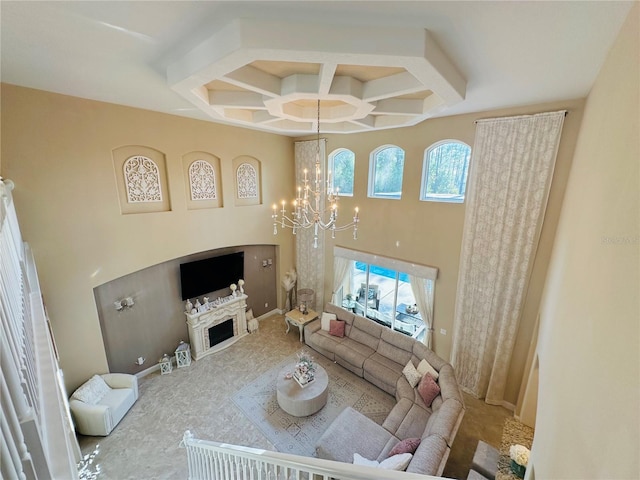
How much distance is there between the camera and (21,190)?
3.55 metres

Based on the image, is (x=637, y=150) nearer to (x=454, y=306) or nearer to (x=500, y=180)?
(x=500, y=180)

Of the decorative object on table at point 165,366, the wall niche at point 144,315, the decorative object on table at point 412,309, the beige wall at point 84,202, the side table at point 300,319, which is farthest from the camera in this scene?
the side table at point 300,319

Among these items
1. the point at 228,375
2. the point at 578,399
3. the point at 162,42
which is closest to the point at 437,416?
the point at 578,399

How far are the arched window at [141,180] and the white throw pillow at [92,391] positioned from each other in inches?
122

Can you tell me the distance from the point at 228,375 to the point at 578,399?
5678mm

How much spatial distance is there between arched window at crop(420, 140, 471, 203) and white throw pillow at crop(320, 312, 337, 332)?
3412 millimetres

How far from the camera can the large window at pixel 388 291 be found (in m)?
5.54

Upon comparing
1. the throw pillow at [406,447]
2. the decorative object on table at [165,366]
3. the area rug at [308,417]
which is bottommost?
the area rug at [308,417]

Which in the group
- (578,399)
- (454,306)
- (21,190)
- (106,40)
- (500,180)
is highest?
(106,40)

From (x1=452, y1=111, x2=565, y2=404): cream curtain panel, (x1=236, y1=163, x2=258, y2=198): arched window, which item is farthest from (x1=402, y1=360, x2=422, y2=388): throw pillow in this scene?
(x1=236, y1=163, x2=258, y2=198): arched window

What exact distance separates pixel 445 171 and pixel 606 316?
14.1 feet

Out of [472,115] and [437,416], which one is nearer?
[437,416]

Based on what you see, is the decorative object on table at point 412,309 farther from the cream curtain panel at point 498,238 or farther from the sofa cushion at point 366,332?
the cream curtain panel at point 498,238

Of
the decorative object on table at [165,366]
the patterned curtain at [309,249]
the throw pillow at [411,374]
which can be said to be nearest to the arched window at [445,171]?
the patterned curtain at [309,249]
